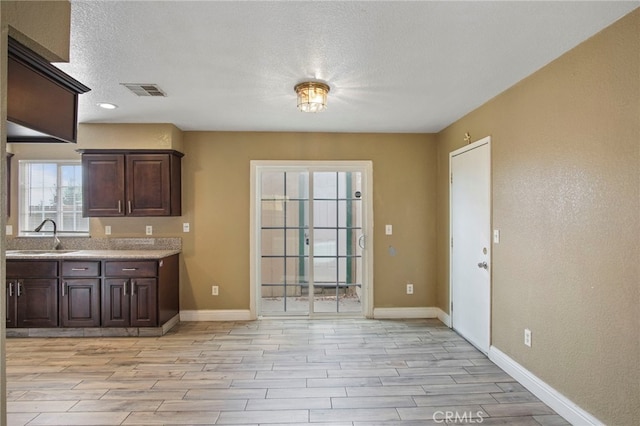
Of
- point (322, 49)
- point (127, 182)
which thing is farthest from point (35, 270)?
point (322, 49)

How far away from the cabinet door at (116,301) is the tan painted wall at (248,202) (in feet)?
2.36

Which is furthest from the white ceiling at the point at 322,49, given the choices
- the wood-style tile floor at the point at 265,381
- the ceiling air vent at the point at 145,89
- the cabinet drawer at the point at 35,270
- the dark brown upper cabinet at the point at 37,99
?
the wood-style tile floor at the point at 265,381

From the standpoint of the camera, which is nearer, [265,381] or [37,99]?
[37,99]

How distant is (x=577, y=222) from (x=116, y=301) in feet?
14.1

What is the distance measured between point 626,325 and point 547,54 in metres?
1.73

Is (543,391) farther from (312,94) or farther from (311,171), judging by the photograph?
(311,171)

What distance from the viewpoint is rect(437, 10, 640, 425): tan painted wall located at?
1.88 m

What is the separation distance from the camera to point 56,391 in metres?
2.67

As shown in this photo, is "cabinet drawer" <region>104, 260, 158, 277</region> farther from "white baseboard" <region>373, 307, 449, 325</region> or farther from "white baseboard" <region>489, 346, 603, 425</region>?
"white baseboard" <region>489, 346, 603, 425</region>

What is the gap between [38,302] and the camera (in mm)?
3775

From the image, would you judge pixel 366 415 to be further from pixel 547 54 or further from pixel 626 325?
pixel 547 54

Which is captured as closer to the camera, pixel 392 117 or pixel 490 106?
pixel 490 106

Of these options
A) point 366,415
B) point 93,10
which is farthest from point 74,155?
point 366,415
